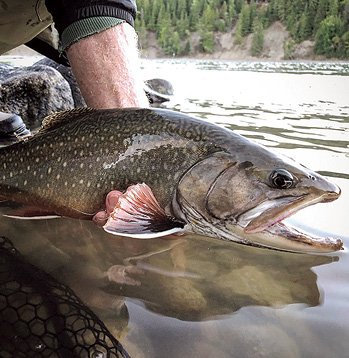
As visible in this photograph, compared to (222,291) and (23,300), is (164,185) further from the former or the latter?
(23,300)

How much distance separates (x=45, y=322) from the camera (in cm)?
160

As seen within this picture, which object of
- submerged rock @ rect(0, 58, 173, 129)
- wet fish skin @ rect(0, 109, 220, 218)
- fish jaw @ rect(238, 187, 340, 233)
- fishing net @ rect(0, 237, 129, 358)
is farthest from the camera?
submerged rock @ rect(0, 58, 173, 129)

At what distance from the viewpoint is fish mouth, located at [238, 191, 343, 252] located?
6.97ft

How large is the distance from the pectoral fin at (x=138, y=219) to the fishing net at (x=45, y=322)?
0.41 meters

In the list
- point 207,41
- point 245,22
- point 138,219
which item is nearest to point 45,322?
point 138,219

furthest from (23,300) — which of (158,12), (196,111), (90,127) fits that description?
(158,12)

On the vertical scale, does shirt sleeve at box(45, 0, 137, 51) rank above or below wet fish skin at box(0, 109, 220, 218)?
above

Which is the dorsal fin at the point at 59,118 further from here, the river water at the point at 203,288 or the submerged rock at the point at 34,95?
the submerged rock at the point at 34,95

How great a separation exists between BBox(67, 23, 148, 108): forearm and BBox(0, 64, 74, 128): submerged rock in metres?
4.31

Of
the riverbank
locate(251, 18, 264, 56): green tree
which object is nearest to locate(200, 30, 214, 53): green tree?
the riverbank

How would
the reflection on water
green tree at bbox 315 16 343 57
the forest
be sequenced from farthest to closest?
the forest, green tree at bbox 315 16 343 57, the reflection on water

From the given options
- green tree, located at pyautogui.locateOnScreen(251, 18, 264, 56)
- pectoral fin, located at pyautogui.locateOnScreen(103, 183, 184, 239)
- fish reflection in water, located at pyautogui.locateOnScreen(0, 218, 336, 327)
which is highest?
pectoral fin, located at pyautogui.locateOnScreen(103, 183, 184, 239)

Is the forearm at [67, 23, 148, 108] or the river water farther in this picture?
the forearm at [67, 23, 148, 108]

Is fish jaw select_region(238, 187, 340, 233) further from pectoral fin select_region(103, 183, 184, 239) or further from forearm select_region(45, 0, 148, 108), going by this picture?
forearm select_region(45, 0, 148, 108)
